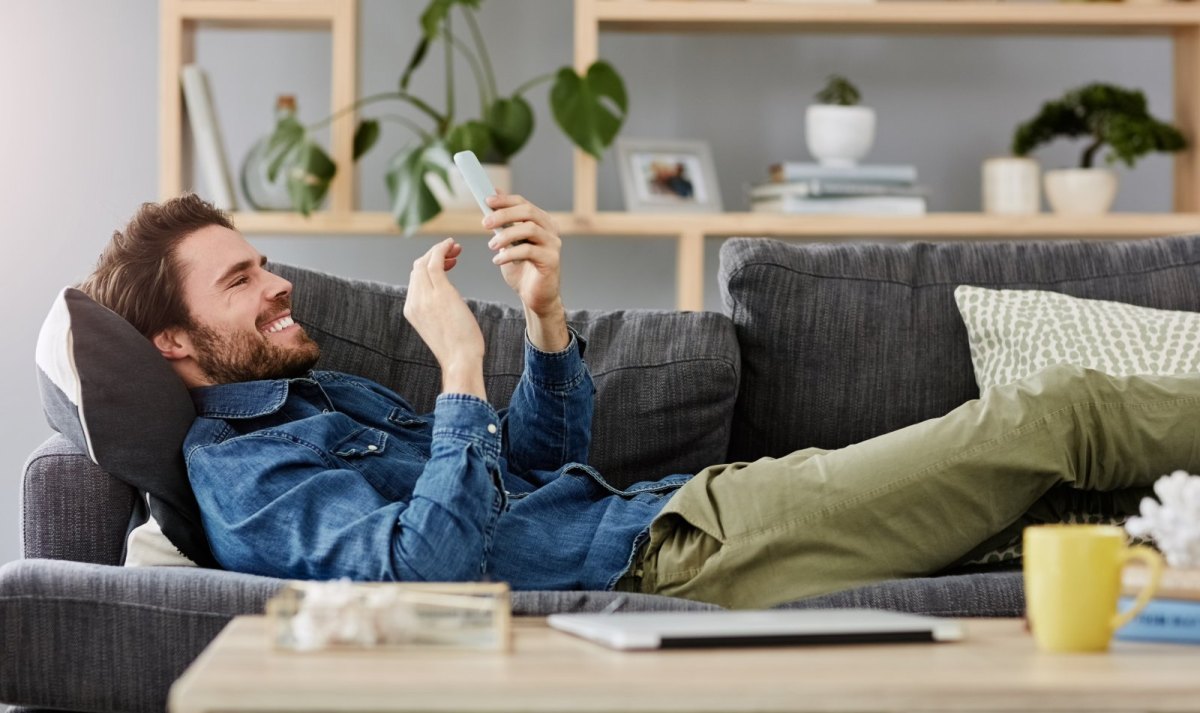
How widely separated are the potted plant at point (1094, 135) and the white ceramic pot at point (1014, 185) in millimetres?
54

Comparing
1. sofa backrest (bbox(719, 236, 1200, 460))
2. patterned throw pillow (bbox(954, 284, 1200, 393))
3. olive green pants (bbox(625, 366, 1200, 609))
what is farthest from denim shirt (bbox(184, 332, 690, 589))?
patterned throw pillow (bbox(954, 284, 1200, 393))

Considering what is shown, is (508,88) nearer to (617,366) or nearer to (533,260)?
(617,366)

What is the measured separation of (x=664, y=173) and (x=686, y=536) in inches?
64.0

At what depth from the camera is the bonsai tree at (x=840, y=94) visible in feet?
9.95

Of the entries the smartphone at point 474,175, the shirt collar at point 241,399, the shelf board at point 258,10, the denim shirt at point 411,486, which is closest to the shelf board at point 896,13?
the shelf board at point 258,10

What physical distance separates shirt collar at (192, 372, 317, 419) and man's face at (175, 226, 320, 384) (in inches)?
2.6

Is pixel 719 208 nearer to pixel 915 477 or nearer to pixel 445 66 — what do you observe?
pixel 445 66

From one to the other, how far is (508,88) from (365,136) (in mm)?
465

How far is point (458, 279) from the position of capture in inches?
126

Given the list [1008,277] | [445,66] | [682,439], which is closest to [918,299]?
[1008,277]

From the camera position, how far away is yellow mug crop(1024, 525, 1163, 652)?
96cm

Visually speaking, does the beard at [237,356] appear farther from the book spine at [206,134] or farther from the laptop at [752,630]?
the book spine at [206,134]

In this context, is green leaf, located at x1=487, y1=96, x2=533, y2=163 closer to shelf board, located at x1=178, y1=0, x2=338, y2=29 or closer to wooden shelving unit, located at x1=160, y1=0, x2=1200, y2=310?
wooden shelving unit, located at x1=160, y1=0, x2=1200, y2=310

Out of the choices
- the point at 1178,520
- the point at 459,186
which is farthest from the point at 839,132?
the point at 1178,520
